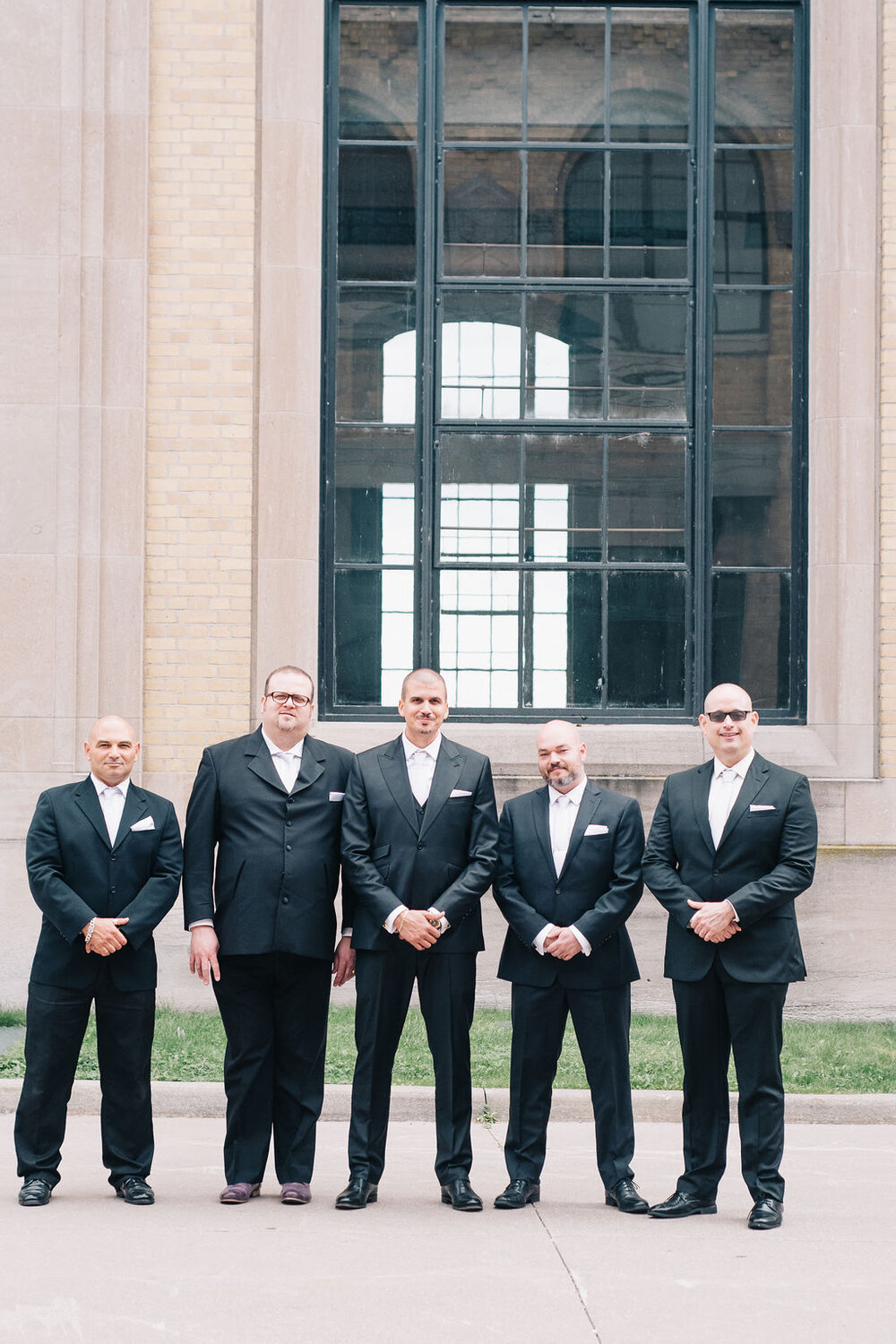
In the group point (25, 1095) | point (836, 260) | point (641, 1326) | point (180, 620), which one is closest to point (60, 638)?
point (180, 620)

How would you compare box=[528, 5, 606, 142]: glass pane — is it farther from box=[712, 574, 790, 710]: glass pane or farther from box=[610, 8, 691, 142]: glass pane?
box=[712, 574, 790, 710]: glass pane

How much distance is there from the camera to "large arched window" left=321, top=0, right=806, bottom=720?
40.7 ft

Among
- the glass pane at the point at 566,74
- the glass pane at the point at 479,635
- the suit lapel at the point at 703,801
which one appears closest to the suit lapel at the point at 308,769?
the suit lapel at the point at 703,801

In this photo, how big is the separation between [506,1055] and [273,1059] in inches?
118

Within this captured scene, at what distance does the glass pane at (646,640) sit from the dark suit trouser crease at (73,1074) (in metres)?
6.00

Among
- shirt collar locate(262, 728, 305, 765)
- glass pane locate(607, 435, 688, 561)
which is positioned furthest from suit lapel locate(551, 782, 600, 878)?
glass pane locate(607, 435, 688, 561)

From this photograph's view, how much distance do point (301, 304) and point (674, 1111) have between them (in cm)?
619

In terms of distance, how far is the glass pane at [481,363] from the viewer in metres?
12.5

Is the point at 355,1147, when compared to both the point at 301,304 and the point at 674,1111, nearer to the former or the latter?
the point at 674,1111

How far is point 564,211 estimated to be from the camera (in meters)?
12.5

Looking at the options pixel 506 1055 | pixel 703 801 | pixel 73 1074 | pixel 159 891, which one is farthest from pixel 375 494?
pixel 73 1074

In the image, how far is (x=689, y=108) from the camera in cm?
1251

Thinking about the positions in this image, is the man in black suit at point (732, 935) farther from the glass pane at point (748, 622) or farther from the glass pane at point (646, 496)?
the glass pane at point (646, 496)

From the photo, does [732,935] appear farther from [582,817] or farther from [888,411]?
[888,411]
